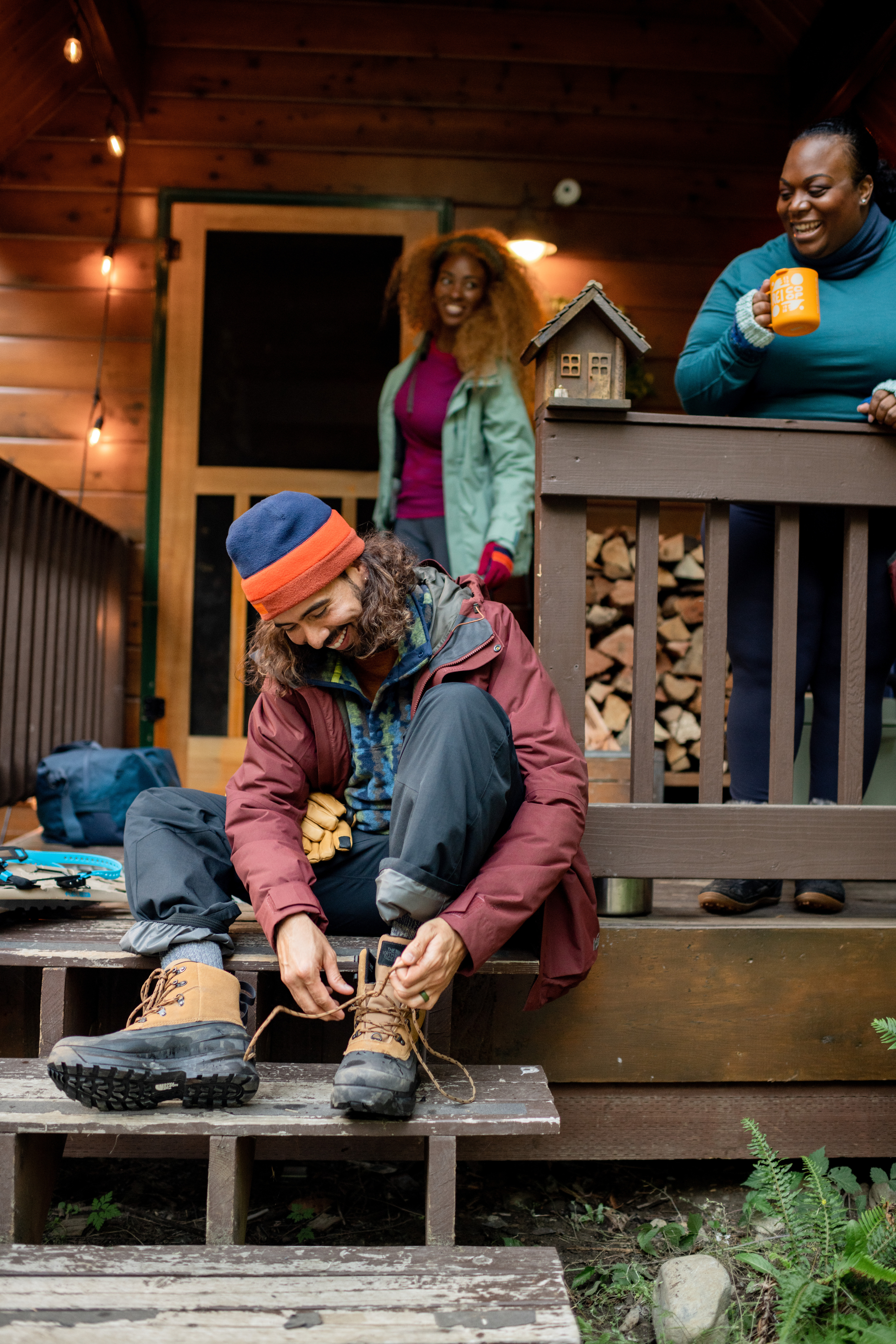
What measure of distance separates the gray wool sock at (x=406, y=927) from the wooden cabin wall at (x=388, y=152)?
2905 millimetres

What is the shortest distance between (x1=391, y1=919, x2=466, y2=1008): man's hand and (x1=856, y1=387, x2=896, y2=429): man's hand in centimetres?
128

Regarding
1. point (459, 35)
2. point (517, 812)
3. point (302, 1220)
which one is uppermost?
point (459, 35)

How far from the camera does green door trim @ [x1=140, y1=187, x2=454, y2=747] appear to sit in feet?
13.6

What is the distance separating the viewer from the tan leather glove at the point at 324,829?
71.0 inches

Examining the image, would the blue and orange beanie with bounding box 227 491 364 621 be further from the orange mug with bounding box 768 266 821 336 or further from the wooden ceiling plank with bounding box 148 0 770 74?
the wooden ceiling plank with bounding box 148 0 770 74

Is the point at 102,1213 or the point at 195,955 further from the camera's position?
the point at 102,1213

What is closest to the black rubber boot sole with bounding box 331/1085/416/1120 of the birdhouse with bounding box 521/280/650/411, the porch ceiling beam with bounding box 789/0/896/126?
the birdhouse with bounding box 521/280/650/411

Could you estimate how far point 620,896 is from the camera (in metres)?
2.07

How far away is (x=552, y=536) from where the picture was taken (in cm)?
199

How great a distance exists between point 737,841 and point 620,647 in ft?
6.79

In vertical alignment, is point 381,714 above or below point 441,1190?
above

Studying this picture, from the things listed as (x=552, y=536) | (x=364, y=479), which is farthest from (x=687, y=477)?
(x=364, y=479)

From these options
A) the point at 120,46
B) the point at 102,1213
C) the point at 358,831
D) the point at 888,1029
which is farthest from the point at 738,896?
the point at 120,46

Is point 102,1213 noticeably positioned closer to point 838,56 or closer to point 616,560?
point 616,560
